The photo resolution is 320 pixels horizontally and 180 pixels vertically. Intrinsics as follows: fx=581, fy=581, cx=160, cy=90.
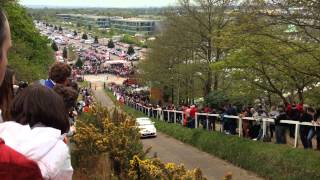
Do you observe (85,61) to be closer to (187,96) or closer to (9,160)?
(187,96)

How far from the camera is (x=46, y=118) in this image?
336 cm

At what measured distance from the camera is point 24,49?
134ft

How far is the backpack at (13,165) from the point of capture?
2109 mm

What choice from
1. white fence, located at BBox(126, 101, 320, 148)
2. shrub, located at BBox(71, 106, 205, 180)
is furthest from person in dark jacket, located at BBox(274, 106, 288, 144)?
shrub, located at BBox(71, 106, 205, 180)

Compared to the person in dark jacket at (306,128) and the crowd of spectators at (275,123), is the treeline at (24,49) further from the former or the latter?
the person in dark jacket at (306,128)

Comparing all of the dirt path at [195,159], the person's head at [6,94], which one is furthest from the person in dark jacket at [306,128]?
the person's head at [6,94]

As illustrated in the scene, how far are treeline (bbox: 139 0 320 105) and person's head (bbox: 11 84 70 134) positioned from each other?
528 inches

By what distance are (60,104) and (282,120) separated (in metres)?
13.0

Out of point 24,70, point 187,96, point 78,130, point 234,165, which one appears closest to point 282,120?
point 234,165

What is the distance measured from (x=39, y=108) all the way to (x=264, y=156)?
514 inches

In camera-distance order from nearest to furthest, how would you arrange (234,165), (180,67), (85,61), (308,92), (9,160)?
(9,160) → (234,165) → (308,92) → (180,67) → (85,61)

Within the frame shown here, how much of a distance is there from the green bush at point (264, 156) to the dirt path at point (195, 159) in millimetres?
250

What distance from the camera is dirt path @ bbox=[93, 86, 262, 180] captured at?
16234mm

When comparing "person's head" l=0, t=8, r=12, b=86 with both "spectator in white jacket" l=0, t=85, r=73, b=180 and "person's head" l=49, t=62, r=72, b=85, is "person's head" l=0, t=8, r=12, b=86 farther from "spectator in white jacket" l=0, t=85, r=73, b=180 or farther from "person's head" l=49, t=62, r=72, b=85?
"person's head" l=49, t=62, r=72, b=85
